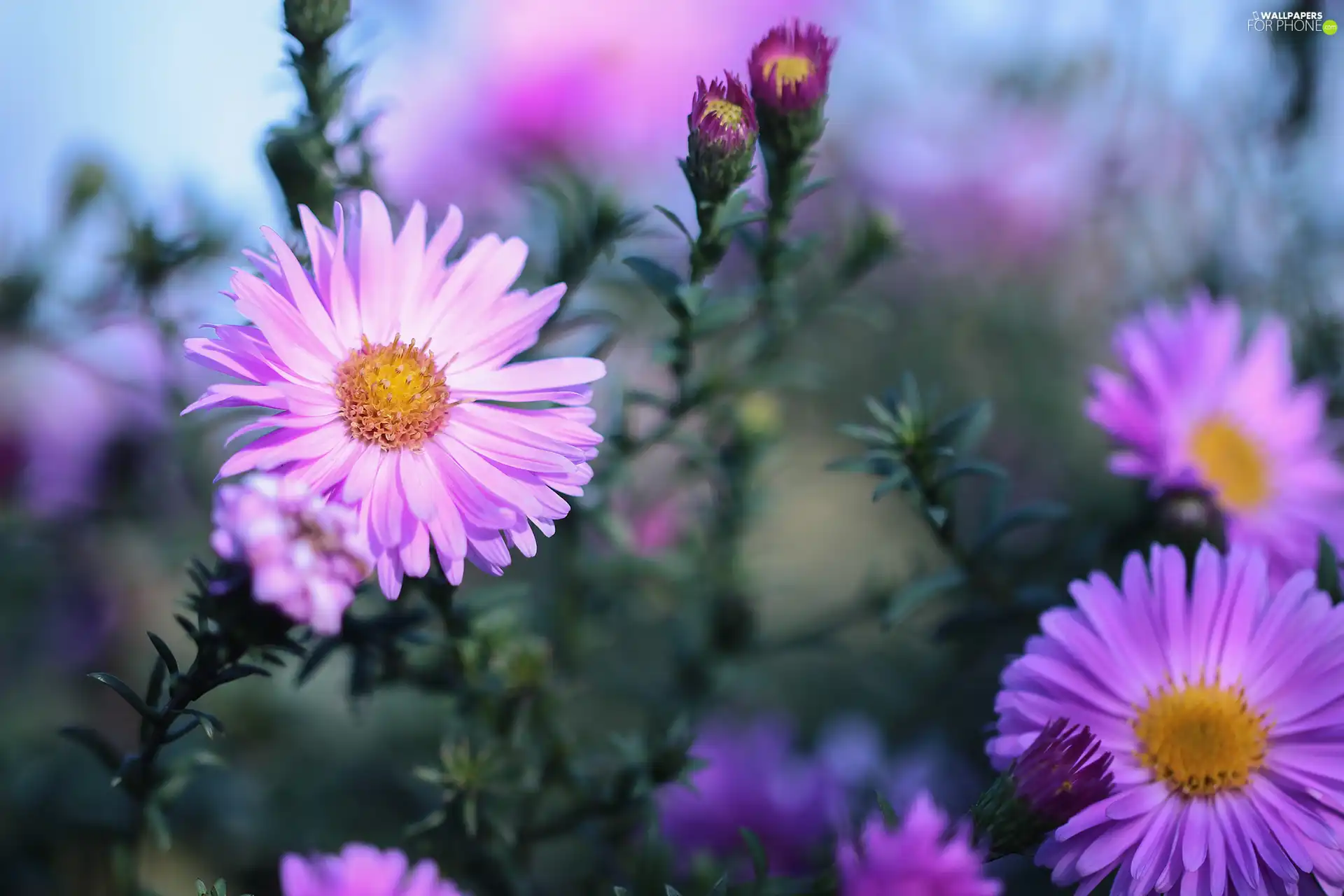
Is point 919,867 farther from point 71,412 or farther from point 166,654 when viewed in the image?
point 71,412

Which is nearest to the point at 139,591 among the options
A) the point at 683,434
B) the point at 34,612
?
the point at 34,612

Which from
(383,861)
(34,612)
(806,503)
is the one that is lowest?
(383,861)

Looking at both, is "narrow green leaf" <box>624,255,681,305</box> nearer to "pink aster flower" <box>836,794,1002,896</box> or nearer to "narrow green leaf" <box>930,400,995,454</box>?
"narrow green leaf" <box>930,400,995,454</box>

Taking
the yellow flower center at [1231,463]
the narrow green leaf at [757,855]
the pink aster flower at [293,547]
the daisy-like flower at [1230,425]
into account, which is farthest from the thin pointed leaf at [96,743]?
the yellow flower center at [1231,463]

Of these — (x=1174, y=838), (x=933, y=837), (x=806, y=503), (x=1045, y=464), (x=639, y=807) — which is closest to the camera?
(x=933, y=837)

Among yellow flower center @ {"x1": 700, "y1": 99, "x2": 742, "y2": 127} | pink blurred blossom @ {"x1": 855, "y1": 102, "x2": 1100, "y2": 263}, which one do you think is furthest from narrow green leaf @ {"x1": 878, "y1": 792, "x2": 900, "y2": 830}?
pink blurred blossom @ {"x1": 855, "y1": 102, "x2": 1100, "y2": 263}

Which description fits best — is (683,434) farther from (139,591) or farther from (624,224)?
(139,591)

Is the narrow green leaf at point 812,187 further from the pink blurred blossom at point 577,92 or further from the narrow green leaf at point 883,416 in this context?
the pink blurred blossom at point 577,92
